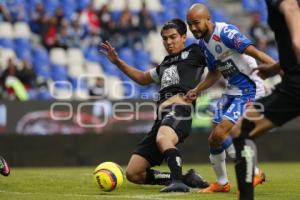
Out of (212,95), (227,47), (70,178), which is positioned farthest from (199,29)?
(212,95)

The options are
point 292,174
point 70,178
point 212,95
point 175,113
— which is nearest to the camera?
point 175,113

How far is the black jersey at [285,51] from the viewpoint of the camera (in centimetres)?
661

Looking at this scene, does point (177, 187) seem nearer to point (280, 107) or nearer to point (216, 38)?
point (216, 38)

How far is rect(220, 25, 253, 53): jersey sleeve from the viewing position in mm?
8695

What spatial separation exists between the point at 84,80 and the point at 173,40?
934cm

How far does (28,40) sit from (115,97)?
446 centimetres

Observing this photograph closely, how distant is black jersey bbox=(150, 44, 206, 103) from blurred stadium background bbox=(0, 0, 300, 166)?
619cm

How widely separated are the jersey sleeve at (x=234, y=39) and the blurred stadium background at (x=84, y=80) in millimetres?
7308

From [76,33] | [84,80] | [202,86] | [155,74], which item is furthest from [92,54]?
[202,86]

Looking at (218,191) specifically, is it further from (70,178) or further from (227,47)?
(70,178)

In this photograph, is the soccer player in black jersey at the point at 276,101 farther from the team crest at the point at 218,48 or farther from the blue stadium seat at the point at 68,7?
the blue stadium seat at the point at 68,7

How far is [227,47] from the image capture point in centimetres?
901

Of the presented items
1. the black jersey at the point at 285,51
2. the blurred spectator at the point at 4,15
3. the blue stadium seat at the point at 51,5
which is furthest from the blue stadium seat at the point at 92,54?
the black jersey at the point at 285,51

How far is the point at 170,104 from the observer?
31.8ft
